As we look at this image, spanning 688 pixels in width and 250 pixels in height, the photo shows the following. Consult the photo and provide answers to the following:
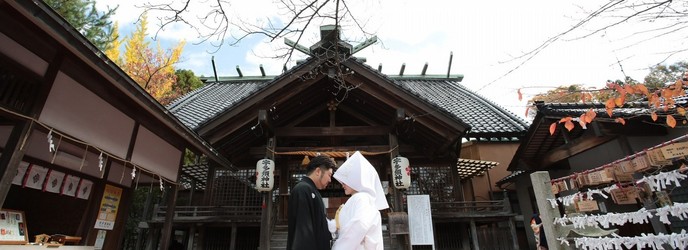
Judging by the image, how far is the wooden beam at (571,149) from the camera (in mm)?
8261

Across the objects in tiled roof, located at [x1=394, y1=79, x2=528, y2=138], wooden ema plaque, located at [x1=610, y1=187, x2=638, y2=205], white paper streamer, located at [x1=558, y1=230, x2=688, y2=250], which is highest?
tiled roof, located at [x1=394, y1=79, x2=528, y2=138]

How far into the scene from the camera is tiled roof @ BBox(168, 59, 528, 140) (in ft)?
→ 41.9

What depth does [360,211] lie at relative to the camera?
3.35m

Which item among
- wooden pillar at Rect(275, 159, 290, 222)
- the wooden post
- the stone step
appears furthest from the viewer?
wooden pillar at Rect(275, 159, 290, 222)

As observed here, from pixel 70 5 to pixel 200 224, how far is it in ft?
26.3

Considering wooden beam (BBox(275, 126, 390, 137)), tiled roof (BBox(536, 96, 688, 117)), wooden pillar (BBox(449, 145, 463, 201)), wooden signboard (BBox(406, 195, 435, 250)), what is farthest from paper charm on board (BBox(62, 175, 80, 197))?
tiled roof (BBox(536, 96, 688, 117))

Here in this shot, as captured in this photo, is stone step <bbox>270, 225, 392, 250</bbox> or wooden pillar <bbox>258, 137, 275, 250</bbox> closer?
wooden pillar <bbox>258, 137, 275, 250</bbox>

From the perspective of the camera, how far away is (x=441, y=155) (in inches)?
418

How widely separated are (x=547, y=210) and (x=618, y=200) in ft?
3.11

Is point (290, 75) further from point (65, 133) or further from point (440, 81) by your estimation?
point (440, 81)

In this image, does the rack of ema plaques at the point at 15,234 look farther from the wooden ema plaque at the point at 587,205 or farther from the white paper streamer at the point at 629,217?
the wooden ema plaque at the point at 587,205

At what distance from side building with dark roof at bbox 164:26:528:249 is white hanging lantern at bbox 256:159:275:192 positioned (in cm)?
28

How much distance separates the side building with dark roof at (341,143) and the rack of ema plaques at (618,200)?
11.4ft

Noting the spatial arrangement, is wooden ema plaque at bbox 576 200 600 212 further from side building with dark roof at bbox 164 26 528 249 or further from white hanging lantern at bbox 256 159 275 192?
white hanging lantern at bbox 256 159 275 192
